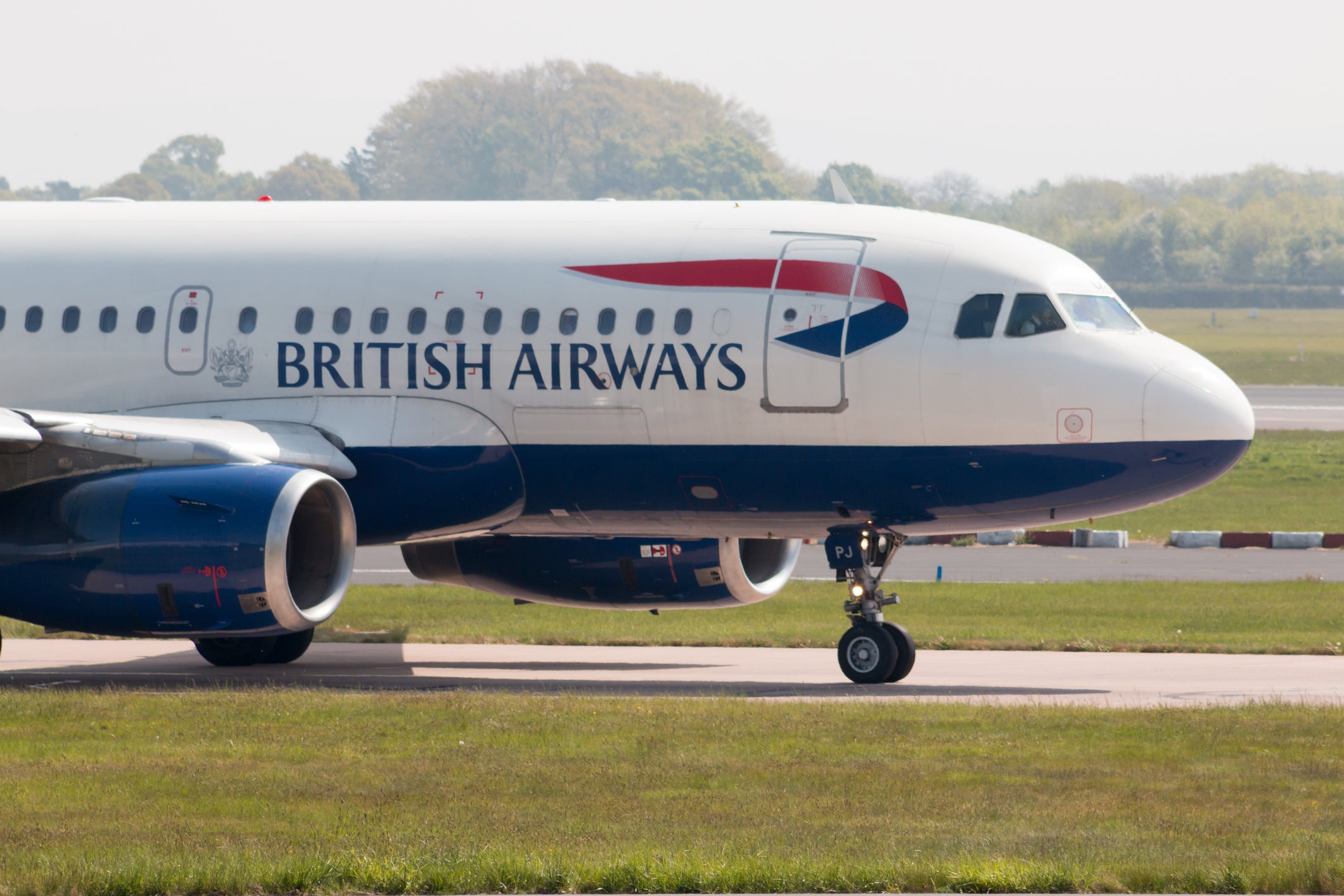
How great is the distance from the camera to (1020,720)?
55.5 ft

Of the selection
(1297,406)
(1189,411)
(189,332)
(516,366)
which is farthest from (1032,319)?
(1297,406)

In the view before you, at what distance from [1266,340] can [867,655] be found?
127m

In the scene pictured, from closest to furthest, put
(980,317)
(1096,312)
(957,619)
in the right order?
(980,317) < (1096,312) < (957,619)

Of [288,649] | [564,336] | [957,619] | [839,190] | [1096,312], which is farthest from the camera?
[957,619]

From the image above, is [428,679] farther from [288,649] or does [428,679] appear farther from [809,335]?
[809,335]

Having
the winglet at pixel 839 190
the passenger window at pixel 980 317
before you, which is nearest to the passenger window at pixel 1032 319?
the passenger window at pixel 980 317

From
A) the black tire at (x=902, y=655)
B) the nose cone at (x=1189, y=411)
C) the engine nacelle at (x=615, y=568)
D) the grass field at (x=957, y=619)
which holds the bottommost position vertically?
the grass field at (x=957, y=619)

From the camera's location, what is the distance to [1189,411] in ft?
62.6

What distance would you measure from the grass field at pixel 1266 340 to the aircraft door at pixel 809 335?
8520cm

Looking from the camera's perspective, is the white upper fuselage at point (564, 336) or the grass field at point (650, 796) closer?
the grass field at point (650, 796)

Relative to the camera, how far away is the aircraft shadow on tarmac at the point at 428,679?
20172 millimetres

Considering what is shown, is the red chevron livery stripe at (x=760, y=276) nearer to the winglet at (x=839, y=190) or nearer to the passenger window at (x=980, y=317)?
the passenger window at (x=980, y=317)

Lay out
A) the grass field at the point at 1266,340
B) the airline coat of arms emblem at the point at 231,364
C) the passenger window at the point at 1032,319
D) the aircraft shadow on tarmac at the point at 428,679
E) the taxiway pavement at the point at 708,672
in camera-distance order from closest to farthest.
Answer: the passenger window at the point at 1032,319 → the taxiway pavement at the point at 708,672 → the aircraft shadow on tarmac at the point at 428,679 → the airline coat of arms emblem at the point at 231,364 → the grass field at the point at 1266,340

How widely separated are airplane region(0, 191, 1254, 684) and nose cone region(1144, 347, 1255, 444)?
3 centimetres
